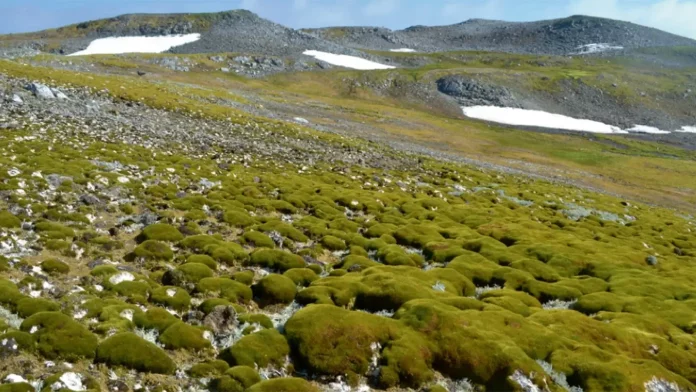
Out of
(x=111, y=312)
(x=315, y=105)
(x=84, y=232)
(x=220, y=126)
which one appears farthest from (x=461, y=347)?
(x=315, y=105)

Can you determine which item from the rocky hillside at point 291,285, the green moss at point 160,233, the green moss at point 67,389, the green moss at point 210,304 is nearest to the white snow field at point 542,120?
the rocky hillside at point 291,285

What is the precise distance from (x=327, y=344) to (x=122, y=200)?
16159mm

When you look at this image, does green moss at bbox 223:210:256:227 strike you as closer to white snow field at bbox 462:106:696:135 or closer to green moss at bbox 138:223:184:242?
green moss at bbox 138:223:184:242

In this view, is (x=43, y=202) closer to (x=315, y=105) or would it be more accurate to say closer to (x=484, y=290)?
(x=484, y=290)

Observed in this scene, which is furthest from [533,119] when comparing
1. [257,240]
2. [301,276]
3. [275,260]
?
[301,276]

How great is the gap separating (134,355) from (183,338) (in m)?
1.58

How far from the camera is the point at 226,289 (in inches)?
672

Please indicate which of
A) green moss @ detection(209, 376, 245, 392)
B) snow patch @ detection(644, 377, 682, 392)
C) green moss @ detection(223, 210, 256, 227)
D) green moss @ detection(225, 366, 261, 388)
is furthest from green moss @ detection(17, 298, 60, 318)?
snow patch @ detection(644, 377, 682, 392)

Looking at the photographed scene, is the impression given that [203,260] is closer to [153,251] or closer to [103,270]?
[153,251]

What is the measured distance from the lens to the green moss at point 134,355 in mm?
11641

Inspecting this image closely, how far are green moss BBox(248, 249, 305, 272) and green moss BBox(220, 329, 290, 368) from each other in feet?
21.5

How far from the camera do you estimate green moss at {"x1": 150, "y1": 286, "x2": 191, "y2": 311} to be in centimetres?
1535

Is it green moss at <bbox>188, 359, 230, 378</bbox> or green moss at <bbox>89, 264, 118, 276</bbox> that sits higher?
green moss at <bbox>89, 264, 118, 276</bbox>

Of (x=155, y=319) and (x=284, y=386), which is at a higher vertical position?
(x=155, y=319)
